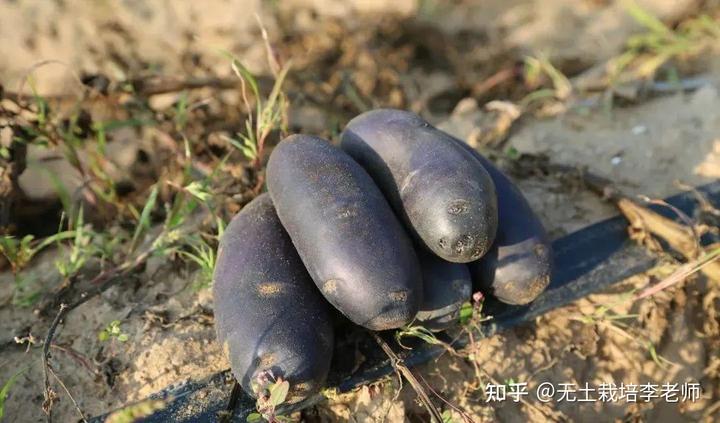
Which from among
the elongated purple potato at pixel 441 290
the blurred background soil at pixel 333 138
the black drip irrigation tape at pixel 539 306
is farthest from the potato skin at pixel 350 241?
the blurred background soil at pixel 333 138

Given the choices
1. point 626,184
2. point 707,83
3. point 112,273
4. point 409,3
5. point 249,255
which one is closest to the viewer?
point 249,255

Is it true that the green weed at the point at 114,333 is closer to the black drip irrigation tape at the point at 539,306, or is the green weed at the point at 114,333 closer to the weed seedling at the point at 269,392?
the black drip irrigation tape at the point at 539,306

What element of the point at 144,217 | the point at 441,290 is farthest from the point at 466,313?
the point at 144,217

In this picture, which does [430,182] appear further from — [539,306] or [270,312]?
[539,306]

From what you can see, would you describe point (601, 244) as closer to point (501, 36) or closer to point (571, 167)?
point (571, 167)

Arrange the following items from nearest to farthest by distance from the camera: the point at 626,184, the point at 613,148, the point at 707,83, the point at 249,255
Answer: the point at 249,255
the point at 626,184
the point at 613,148
the point at 707,83

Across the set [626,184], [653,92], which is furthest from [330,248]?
[653,92]
